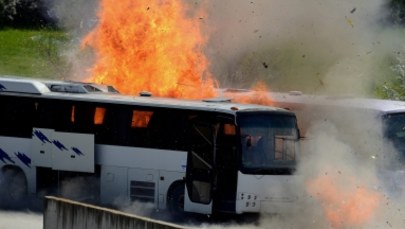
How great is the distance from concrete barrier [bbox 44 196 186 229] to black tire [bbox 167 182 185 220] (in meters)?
5.31

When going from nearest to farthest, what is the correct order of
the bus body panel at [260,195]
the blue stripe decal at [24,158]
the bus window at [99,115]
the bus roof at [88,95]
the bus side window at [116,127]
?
the bus body panel at [260,195] → the bus roof at [88,95] → the bus side window at [116,127] → the bus window at [99,115] → the blue stripe decal at [24,158]

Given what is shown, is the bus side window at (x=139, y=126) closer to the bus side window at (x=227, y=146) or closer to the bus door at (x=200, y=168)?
the bus door at (x=200, y=168)

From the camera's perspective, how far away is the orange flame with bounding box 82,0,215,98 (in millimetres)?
24359

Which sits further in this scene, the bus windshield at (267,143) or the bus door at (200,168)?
the bus door at (200,168)

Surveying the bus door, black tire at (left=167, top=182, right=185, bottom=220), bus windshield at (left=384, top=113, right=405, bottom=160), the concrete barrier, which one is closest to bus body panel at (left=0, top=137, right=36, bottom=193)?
black tire at (left=167, top=182, right=185, bottom=220)

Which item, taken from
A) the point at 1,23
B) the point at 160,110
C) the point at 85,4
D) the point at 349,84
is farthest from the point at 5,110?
the point at 1,23

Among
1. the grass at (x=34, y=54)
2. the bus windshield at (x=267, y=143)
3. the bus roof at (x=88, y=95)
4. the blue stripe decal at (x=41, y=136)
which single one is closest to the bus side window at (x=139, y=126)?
the bus roof at (x=88, y=95)

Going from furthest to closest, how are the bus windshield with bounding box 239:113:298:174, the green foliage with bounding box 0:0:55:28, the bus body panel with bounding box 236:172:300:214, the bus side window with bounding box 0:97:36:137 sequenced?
the green foliage with bounding box 0:0:55:28, the bus side window with bounding box 0:97:36:137, the bus windshield with bounding box 239:113:298:174, the bus body panel with bounding box 236:172:300:214

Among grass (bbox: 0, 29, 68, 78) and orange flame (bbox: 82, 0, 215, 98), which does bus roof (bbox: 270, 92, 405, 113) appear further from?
grass (bbox: 0, 29, 68, 78)

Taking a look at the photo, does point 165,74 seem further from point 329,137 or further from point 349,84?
point 349,84

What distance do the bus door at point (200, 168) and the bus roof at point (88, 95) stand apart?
0.52 meters

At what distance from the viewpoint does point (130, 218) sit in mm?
12859

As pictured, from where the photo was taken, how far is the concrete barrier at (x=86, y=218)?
12.8 meters

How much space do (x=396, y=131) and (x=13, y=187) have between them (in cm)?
911
